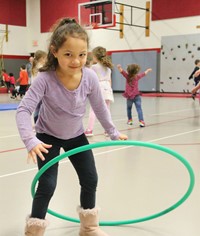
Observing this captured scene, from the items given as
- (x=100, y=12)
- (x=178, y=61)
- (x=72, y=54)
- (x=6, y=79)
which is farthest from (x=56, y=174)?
(x=6, y=79)

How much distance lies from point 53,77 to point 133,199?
120cm

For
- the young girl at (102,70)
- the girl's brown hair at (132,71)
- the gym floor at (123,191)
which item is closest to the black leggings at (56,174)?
the gym floor at (123,191)

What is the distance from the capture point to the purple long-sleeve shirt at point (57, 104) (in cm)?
169

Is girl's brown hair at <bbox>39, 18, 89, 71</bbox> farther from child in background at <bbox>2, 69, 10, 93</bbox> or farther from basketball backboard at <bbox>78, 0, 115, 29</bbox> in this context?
child in background at <bbox>2, 69, 10, 93</bbox>

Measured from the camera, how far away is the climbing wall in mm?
14258

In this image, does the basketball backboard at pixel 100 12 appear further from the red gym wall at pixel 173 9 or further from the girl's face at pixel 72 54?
the girl's face at pixel 72 54

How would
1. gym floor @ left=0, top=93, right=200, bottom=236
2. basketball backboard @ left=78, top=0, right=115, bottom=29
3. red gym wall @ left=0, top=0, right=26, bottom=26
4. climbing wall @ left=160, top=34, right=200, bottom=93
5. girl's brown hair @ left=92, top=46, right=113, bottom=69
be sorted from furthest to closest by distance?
red gym wall @ left=0, top=0, right=26, bottom=26
basketball backboard @ left=78, top=0, right=115, bottom=29
climbing wall @ left=160, top=34, right=200, bottom=93
girl's brown hair @ left=92, top=46, right=113, bottom=69
gym floor @ left=0, top=93, right=200, bottom=236

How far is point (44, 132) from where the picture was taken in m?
1.83

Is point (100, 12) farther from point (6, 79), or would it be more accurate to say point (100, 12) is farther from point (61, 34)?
Result: point (61, 34)

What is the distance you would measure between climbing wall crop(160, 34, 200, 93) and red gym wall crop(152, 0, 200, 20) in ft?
2.94

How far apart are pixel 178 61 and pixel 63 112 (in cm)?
1358

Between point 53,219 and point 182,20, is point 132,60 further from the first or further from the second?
point 53,219

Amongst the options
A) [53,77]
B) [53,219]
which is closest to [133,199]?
[53,219]

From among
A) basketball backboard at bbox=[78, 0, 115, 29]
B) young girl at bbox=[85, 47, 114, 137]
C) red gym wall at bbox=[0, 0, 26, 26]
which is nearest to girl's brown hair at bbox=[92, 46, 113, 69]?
young girl at bbox=[85, 47, 114, 137]
